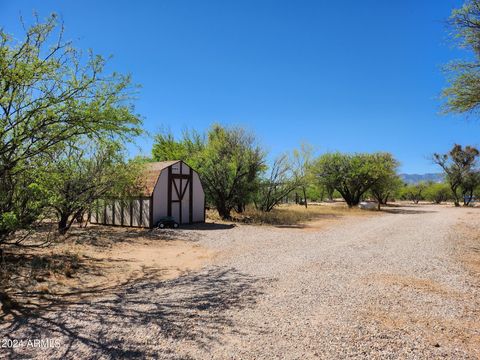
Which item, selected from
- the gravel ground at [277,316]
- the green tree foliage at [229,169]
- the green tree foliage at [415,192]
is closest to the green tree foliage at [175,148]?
the green tree foliage at [229,169]

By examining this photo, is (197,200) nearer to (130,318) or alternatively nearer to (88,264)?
(88,264)

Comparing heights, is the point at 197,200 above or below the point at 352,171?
below

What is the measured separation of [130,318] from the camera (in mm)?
5129

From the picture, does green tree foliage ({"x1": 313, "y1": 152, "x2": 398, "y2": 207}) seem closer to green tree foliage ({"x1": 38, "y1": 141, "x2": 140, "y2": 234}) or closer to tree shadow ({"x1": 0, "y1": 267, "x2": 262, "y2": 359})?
green tree foliage ({"x1": 38, "y1": 141, "x2": 140, "y2": 234})

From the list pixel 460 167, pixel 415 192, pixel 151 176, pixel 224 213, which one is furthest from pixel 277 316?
pixel 415 192

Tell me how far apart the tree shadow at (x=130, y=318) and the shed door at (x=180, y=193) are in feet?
41.3

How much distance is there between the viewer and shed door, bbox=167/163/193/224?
64.3 feet

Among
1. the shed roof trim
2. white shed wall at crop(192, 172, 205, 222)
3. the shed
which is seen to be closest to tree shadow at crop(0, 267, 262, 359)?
the shed

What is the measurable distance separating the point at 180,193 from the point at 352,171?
26212mm

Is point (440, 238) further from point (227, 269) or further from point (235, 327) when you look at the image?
point (235, 327)

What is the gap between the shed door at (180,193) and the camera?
64.3 ft

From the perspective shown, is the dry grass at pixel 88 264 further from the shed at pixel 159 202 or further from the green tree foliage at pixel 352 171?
the green tree foliage at pixel 352 171

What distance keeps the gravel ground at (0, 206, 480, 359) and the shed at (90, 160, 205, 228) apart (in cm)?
1040

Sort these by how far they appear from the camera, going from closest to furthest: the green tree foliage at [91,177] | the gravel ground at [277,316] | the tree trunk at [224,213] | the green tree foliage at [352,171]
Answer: the gravel ground at [277,316], the green tree foliage at [91,177], the tree trunk at [224,213], the green tree foliage at [352,171]
